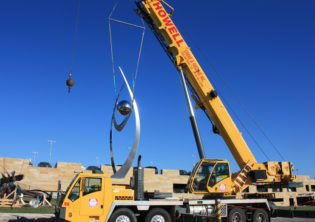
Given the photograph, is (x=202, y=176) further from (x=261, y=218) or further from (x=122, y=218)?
(x=122, y=218)

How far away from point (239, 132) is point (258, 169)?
231 cm

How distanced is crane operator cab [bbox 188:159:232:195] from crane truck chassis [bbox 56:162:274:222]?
77 centimetres

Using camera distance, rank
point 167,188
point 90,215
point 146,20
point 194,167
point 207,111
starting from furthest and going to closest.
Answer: point 167,188
point 146,20
point 207,111
point 194,167
point 90,215

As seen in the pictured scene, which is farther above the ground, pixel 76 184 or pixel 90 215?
pixel 76 184

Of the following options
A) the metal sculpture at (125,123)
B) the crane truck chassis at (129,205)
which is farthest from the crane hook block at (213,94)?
the crane truck chassis at (129,205)

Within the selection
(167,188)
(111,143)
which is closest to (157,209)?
(111,143)

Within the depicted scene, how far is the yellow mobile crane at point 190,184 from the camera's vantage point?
10.4m

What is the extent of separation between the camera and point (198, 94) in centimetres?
1686

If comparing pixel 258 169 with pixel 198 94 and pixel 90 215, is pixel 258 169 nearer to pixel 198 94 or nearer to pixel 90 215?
pixel 198 94

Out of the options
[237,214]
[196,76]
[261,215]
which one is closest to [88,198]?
[237,214]

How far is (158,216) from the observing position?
37.1 ft

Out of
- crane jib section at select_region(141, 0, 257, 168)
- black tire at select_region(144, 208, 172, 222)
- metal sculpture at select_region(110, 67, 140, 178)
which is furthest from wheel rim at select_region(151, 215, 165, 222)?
crane jib section at select_region(141, 0, 257, 168)

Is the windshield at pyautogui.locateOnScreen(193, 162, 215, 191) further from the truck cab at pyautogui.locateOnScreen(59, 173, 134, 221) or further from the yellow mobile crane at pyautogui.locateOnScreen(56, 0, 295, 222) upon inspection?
the truck cab at pyautogui.locateOnScreen(59, 173, 134, 221)

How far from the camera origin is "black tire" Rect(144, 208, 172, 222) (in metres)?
11.1
